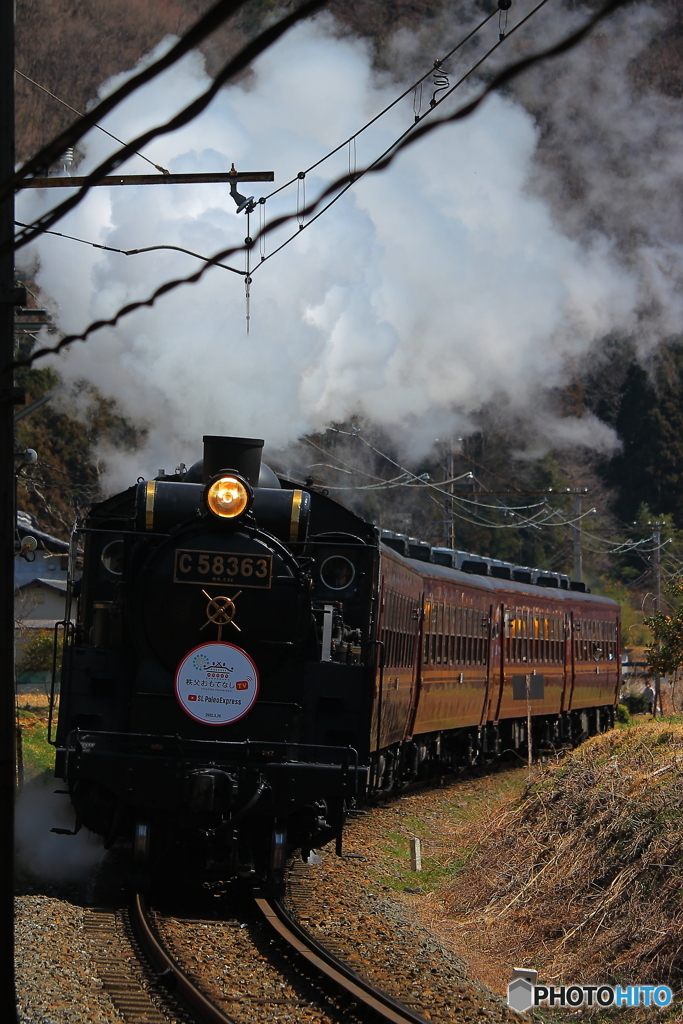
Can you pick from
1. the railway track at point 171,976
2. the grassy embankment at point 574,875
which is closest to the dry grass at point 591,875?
the grassy embankment at point 574,875

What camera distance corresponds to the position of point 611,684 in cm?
2595

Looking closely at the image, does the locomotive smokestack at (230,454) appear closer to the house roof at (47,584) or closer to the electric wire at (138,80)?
the electric wire at (138,80)

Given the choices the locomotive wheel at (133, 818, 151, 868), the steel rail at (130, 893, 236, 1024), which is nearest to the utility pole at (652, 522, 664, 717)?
the locomotive wheel at (133, 818, 151, 868)

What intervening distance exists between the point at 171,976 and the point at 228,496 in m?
3.04

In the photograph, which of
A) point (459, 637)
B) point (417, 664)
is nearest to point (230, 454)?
point (417, 664)

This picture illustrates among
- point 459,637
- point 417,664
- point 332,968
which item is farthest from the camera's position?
point 459,637

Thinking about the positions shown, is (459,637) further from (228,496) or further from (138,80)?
(138,80)

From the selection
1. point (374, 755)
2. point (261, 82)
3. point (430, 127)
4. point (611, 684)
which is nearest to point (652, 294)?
point (261, 82)

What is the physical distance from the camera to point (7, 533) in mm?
5246

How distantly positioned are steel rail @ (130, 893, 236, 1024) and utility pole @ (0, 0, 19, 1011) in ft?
3.68

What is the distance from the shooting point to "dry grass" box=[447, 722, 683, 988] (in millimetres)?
7691

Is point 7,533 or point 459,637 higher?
point 7,533

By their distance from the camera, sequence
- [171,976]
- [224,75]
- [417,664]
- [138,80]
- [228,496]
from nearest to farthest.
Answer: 1. [224,75]
2. [138,80]
3. [171,976]
4. [228,496]
5. [417,664]

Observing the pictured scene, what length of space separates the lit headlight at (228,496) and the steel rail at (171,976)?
2616mm
